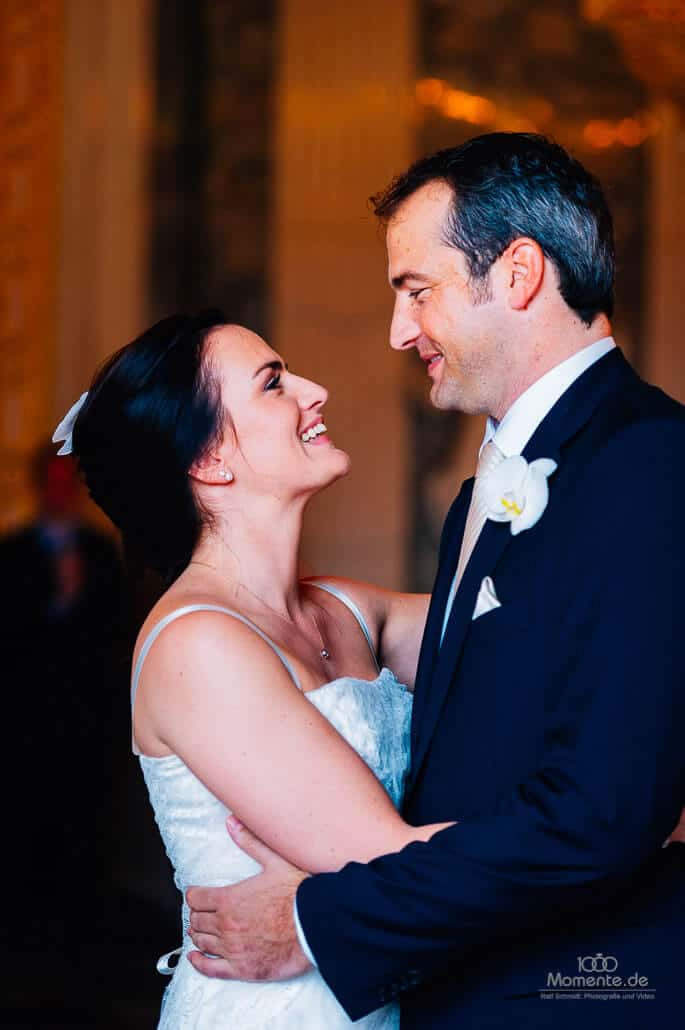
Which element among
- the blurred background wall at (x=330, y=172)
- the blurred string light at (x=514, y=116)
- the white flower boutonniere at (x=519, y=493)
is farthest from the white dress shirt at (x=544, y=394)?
the blurred string light at (x=514, y=116)

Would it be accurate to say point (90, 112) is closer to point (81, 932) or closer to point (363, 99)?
point (363, 99)

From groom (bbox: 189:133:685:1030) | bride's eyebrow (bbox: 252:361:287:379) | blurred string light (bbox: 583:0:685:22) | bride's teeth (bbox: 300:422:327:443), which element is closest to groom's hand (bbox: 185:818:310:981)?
groom (bbox: 189:133:685:1030)

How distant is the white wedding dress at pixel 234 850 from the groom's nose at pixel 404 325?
0.57 metres

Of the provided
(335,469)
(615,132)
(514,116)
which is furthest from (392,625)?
(615,132)

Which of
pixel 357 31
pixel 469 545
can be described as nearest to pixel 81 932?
pixel 469 545

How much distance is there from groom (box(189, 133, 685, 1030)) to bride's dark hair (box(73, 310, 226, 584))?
16.7 inches

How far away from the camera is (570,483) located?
2.02 m

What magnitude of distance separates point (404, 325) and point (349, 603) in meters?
0.73

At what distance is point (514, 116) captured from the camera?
749 cm

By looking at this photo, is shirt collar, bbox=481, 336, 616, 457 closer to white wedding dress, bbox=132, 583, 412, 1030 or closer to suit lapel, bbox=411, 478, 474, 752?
suit lapel, bbox=411, 478, 474, 752

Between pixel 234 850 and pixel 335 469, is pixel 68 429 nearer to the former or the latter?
pixel 335 469

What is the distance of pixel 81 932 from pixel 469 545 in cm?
403

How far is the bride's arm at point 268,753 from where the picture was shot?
6.89 ft

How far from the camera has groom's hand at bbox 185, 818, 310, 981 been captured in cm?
208
